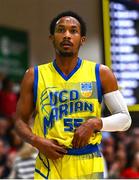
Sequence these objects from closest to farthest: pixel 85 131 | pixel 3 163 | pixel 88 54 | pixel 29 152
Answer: pixel 85 131 → pixel 88 54 → pixel 29 152 → pixel 3 163

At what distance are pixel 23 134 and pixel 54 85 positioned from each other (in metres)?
0.20

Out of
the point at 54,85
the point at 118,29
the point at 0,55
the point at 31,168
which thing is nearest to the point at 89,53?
the point at 118,29

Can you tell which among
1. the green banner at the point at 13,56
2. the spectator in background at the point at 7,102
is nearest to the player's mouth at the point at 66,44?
the spectator in background at the point at 7,102

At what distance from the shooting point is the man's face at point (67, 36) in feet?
6.10

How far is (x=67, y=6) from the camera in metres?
2.26

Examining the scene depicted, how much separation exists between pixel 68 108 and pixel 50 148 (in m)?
0.15

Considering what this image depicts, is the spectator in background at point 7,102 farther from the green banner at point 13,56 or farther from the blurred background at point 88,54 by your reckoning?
the green banner at point 13,56

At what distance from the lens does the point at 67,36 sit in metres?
1.85

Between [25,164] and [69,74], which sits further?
[25,164]

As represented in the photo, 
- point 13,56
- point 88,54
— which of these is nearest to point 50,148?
point 88,54

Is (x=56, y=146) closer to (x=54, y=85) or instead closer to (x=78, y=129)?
(x=78, y=129)

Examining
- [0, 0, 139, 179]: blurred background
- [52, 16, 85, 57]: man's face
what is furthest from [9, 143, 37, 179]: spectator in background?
[52, 16, 85, 57]: man's face

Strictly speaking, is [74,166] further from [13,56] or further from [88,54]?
[13,56]

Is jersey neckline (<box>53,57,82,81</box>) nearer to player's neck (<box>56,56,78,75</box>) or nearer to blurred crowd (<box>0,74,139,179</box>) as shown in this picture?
player's neck (<box>56,56,78,75</box>)
